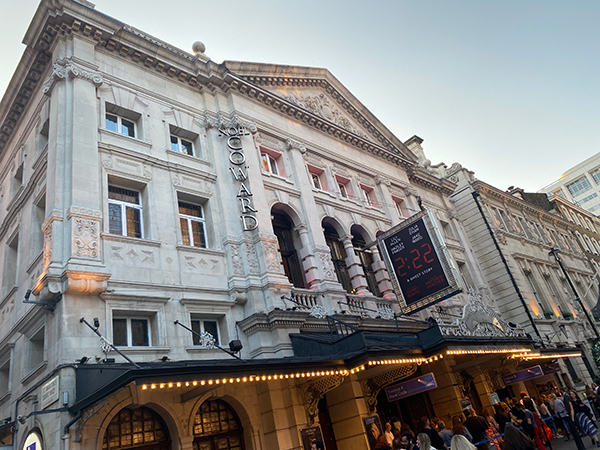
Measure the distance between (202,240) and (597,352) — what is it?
1257 inches

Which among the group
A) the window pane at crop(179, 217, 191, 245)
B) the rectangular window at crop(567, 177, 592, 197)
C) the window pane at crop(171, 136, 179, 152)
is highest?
the rectangular window at crop(567, 177, 592, 197)

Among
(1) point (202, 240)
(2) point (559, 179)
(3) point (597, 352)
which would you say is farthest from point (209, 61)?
(2) point (559, 179)

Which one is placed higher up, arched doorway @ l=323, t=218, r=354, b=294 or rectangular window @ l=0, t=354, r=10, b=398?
arched doorway @ l=323, t=218, r=354, b=294

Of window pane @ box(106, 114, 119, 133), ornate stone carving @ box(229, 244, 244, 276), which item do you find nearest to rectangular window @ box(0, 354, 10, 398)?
ornate stone carving @ box(229, 244, 244, 276)

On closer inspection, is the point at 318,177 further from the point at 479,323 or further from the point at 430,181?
the point at 430,181

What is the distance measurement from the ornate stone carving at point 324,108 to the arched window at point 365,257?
21.3 feet

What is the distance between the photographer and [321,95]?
1033 inches

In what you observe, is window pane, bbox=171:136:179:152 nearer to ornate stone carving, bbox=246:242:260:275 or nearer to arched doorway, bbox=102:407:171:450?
ornate stone carving, bbox=246:242:260:275

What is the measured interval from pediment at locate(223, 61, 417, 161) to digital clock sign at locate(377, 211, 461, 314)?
27.0 ft

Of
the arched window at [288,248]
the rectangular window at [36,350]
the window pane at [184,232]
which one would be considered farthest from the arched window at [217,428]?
the arched window at [288,248]

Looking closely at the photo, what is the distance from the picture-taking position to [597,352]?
33438 millimetres

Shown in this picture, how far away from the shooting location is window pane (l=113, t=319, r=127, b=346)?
1234 cm

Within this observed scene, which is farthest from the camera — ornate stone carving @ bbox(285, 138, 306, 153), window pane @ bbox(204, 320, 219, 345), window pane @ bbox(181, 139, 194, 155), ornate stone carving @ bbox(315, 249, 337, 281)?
ornate stone carving @ bbox(285, 138, 306, 153)

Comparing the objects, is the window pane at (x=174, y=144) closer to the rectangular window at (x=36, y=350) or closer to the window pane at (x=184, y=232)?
the window pane at (x=184, y=232)
